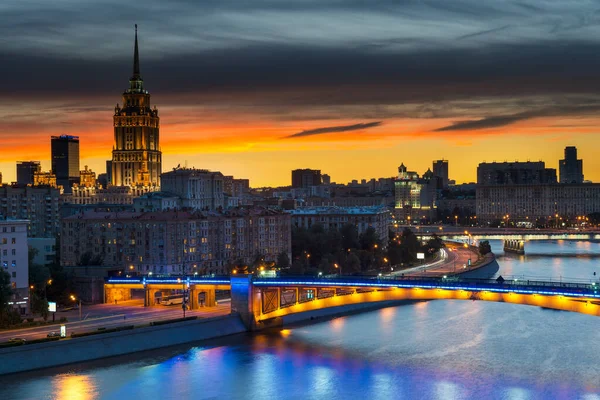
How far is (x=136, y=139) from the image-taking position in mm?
101938

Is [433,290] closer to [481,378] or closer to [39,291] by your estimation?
[481,378]

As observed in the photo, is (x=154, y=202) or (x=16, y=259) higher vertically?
(x=154, y=202)

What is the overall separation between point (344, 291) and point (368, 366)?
1064 cm

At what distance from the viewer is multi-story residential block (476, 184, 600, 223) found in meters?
176

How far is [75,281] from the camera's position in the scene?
4878cm

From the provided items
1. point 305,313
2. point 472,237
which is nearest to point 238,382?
point 305,313

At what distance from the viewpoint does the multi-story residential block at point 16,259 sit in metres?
43.8

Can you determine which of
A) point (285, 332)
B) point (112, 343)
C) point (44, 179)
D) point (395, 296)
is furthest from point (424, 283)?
point (44, 179)

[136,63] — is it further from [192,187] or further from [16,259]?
[16,259]

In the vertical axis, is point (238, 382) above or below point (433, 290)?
below

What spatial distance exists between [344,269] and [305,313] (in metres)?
19.8

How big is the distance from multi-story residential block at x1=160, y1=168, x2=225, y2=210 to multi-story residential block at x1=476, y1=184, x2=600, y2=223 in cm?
8898

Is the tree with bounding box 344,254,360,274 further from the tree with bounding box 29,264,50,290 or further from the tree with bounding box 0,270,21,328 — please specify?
the tree with bounding box 0,270,21,328

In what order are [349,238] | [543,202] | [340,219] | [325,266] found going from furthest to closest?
1. [543,202]
2. [340,219]
3. [349,238]
4. [325,266]
